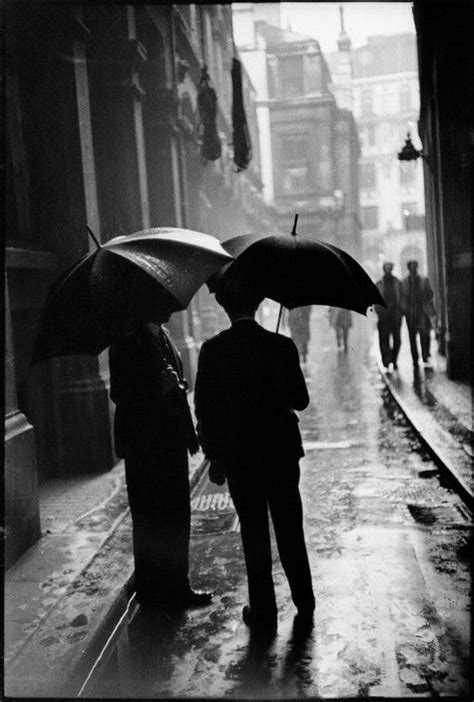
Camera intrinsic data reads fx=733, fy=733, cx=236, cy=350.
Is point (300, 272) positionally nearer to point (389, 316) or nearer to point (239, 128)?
point (389, 316)

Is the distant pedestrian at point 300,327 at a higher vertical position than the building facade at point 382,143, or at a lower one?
lower

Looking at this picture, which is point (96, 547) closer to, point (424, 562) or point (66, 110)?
point (424, 562)

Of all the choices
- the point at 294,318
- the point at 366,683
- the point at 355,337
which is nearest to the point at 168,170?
the point at 294,318

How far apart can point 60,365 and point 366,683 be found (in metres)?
5.32

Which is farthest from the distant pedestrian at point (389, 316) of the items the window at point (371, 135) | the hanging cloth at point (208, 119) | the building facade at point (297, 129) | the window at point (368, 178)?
the window at point (371, 135)

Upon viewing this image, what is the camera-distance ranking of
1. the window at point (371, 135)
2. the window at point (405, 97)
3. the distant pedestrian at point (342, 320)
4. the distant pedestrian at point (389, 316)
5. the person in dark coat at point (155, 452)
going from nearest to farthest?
the person in dark coat at point (155, 452)
the distant pedestrian at point (389, 316)
the distant pedestrian at point (342, 320)
the window at point (405, 97)
the window at point (371, 135)

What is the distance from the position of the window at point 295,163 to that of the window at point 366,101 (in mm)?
23219

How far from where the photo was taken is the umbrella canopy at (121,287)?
379cm

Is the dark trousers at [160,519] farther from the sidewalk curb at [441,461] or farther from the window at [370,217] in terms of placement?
the window at [370,217]

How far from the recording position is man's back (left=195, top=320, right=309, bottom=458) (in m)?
3.91

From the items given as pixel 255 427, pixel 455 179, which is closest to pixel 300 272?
pixel 255 427

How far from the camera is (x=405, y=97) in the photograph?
65312mm

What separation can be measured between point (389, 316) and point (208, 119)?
5531mm

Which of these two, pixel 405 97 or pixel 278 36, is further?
pixel 405 97
